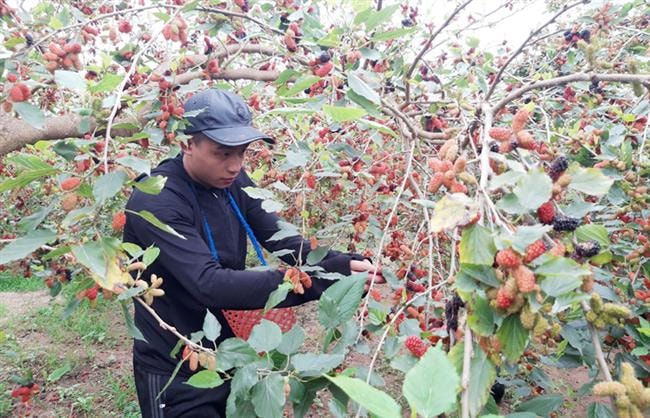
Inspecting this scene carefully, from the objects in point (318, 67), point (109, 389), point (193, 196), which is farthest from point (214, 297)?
point (109, 389)

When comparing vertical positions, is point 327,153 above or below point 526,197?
below

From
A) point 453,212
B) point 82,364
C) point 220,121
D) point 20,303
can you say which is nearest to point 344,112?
point 453,212

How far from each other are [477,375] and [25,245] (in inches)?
26.2

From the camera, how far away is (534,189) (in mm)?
527

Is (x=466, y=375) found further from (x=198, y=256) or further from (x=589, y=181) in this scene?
(x=198, y=256)

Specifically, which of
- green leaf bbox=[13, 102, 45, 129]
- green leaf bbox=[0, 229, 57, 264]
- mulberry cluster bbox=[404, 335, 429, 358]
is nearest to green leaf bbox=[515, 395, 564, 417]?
mulberry cluster bbox=[404, 335, 429, 358]

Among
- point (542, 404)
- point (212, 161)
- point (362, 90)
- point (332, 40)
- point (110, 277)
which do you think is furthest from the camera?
point (212, 161)

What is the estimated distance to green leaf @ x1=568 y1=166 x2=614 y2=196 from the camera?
22.7 inches

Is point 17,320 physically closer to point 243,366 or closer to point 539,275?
point 243,366

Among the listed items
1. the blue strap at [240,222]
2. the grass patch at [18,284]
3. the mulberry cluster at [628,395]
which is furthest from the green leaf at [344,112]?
the grass patch at [18,284]

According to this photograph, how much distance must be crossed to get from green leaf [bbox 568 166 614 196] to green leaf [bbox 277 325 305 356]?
1.55 ft

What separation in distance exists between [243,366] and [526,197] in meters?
0.52

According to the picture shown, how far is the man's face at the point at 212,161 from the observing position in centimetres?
137

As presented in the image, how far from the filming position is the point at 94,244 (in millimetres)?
724
